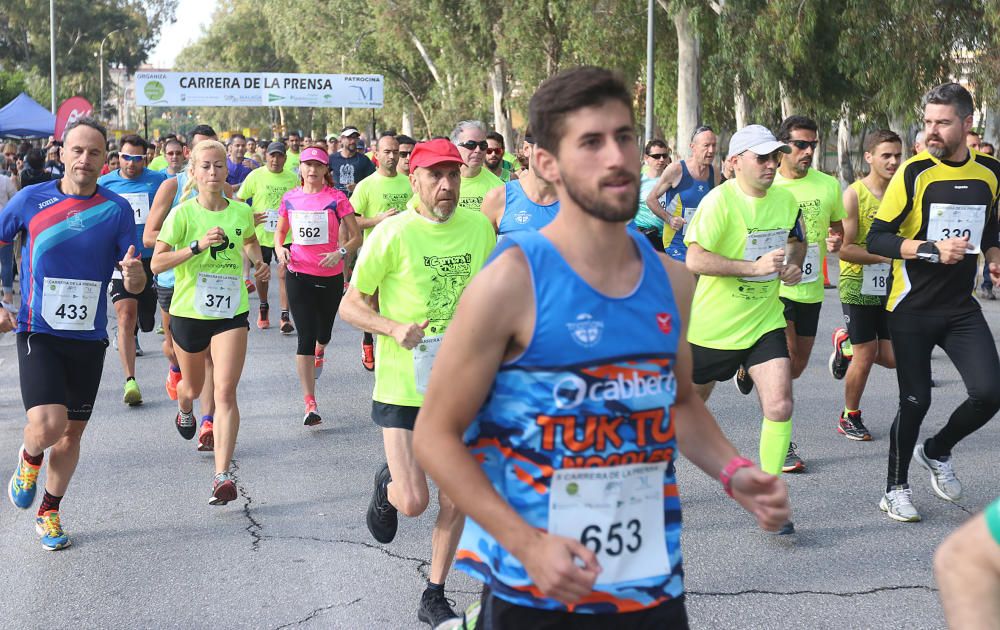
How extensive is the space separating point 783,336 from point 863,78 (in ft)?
55.6

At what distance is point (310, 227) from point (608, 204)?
7.35 meters

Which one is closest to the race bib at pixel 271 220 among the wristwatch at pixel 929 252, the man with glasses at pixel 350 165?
the man with glasses at pixel 350 165

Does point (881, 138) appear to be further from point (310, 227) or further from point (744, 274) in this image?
point (310, 227)

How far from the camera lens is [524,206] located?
682cm

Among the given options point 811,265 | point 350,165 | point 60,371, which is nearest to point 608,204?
point 60,371

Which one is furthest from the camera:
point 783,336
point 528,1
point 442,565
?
point 528,1

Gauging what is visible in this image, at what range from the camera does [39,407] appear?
566 centimetres

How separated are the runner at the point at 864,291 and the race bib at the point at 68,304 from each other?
448 cm

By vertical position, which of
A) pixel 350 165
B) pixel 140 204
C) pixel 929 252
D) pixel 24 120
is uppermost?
pixel 24 120

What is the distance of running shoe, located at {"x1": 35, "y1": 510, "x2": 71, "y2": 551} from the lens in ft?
19.0

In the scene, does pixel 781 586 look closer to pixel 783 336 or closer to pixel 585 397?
pixel 783 336

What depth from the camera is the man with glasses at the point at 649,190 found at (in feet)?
36.1

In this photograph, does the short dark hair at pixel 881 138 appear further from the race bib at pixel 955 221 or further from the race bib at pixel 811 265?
the race bib at pixel 955 221

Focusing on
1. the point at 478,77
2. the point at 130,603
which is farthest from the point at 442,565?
the point at 478,77
